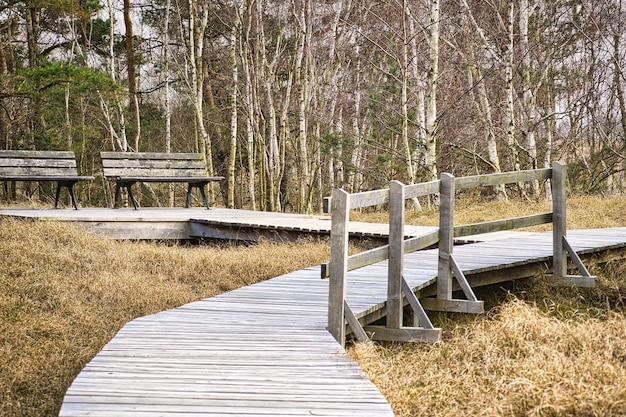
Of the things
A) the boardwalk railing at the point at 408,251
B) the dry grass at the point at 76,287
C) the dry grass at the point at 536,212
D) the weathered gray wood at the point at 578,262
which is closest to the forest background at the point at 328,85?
the dry grass at the point at 536,212

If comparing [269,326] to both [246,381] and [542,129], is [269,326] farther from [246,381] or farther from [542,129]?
[542,129]

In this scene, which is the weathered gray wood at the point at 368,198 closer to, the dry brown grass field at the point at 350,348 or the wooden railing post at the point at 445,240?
the wooden railing post at the point at 445,240

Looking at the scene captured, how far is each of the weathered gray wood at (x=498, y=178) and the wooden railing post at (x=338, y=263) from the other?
2.01 m

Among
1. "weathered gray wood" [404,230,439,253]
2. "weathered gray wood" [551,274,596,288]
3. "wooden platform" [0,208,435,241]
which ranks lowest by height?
"weathered gray wood" [551,274,596,288]

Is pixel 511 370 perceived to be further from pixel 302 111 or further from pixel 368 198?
pixel 302 111

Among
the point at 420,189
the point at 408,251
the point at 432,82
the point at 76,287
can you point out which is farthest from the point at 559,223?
the point at 432,82

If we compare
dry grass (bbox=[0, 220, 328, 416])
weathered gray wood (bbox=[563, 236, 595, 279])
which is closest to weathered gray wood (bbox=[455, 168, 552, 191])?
weathered gray wood (bbox=[563, 236, 595, 279])

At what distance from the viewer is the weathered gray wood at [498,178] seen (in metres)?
6.35

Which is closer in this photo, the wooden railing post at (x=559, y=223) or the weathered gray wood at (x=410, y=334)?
the weathered gray wood at (x=410, y=334)

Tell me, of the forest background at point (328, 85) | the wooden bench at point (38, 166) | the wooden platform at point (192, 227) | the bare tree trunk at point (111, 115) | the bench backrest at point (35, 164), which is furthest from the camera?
the bare tree trunk at point (111, 115)

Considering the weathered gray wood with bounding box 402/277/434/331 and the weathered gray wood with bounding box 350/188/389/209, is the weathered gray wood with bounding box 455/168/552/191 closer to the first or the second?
the weathered gray wood with bounding box 350/188/389/209

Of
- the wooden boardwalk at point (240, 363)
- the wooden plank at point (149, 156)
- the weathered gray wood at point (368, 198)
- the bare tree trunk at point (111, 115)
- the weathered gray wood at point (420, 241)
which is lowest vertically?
the wooden boardwalk at point (240, 363)

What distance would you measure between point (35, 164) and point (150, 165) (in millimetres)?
2074

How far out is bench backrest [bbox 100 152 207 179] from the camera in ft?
40.8
